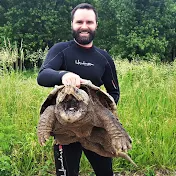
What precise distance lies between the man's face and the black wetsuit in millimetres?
95

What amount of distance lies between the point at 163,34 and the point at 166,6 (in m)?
1.91

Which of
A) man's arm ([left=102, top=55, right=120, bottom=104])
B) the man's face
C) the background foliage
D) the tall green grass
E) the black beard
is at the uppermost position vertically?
the background foliage

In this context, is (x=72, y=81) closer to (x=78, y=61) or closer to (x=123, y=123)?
(x=78, y=61)

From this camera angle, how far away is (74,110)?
1.73 metres

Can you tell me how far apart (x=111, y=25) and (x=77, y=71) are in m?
25.7

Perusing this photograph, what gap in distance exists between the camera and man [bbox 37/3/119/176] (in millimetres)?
2160

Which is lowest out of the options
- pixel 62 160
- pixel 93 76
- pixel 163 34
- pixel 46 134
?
pixel 62 160

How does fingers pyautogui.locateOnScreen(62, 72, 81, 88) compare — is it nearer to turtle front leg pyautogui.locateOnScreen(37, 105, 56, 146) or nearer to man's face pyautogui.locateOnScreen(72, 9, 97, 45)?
turtle front leg pyautogui.locateOnScreen(37, 105, 56, 146)

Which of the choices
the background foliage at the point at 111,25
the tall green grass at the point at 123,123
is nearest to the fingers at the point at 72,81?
the tall green grass at the point at 123,123

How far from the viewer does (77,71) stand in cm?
224

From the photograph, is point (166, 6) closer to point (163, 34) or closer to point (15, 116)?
point (163, 34)

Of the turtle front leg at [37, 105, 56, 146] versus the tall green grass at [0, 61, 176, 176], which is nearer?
the turtle front leg at [37, 105, 56, 146]

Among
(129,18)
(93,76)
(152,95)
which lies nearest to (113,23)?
(129,18)

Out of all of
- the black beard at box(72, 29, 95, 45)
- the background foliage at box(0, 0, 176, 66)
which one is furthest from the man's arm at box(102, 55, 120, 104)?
the background foliage at box(0, 0, 176, 66)
